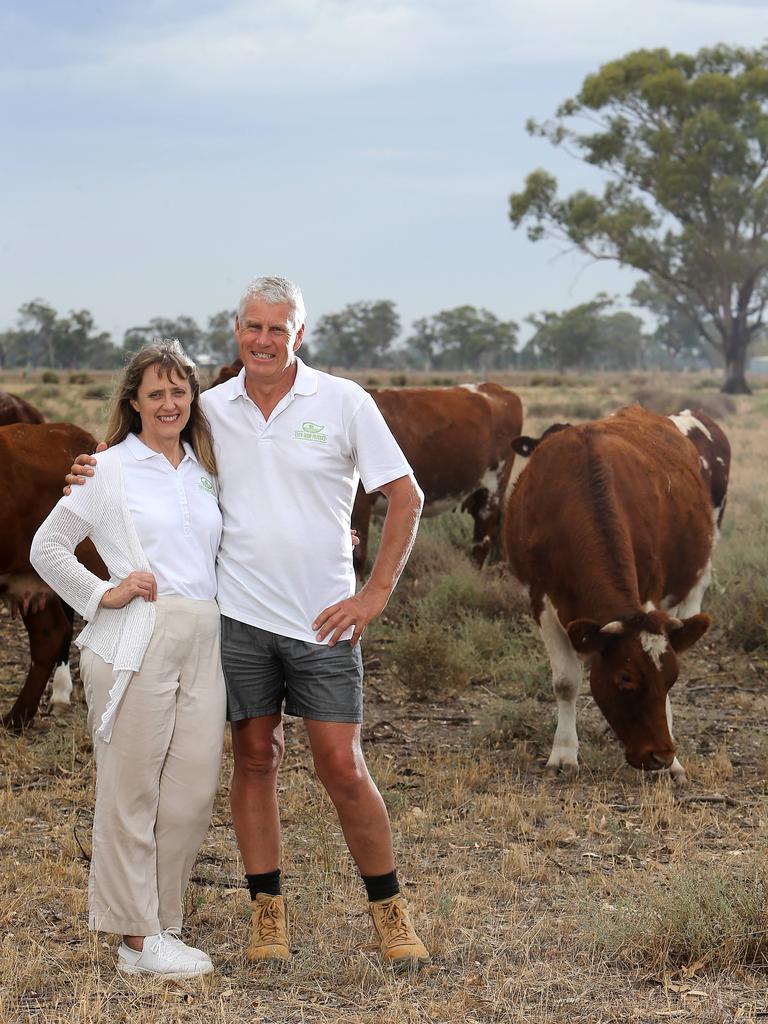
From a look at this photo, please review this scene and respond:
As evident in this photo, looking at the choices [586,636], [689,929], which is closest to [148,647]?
[689,929]

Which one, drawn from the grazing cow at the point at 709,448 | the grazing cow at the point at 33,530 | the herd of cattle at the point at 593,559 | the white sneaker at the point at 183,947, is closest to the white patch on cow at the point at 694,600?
the herd of cattle at the point at 593,559

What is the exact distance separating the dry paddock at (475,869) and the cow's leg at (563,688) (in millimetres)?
126

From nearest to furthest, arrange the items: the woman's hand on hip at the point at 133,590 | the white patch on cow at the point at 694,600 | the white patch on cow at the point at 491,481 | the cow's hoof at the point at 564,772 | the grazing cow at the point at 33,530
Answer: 1. the woman's hand on hip at the point at 133,590
2. the cow's hoof at the point at 564,772
3. the grazing cow at the point at 33,530
4. the white patch on cow at the point at 694,600
5. the white patch on cow at the point at 491,481

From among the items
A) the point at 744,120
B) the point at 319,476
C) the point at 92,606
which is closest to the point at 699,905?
the point at 319,476

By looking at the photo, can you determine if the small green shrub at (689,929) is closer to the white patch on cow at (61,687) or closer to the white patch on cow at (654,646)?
the white patch on cow at (654,646)

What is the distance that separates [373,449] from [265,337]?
1.70 ft

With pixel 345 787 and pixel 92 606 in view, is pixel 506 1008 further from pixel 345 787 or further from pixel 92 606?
pixel 92 606

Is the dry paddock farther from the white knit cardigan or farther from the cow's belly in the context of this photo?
the white knit cardigan

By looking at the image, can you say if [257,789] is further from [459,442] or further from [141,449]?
[459,442]

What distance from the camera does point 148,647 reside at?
4.16 meters

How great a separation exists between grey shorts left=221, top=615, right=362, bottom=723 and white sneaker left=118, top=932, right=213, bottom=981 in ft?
2.62

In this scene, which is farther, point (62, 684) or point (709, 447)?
point (709, 447)

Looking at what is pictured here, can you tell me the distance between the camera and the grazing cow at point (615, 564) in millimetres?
6551

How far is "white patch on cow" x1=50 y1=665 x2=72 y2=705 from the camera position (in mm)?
8242
